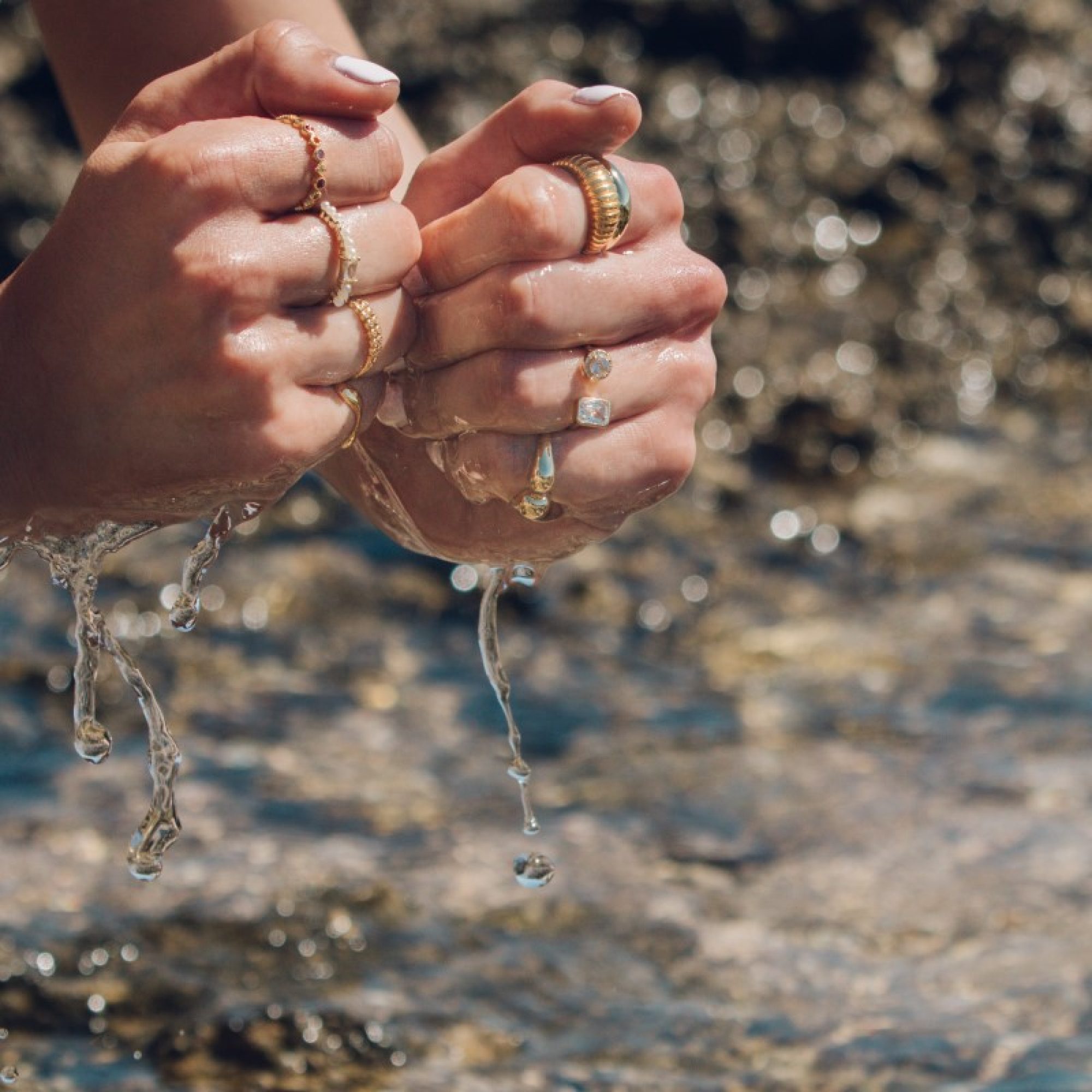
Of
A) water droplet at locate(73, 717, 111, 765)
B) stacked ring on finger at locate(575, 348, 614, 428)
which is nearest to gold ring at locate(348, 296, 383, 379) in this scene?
stacked ring on finger at locate(575, 348, 614, 428)

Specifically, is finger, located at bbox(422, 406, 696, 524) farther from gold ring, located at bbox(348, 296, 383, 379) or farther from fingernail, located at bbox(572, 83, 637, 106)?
fingernail, located at bbox(572, 83, 637, 106)

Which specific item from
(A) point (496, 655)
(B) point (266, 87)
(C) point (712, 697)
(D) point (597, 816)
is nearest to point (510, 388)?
(B) point (266, 87)

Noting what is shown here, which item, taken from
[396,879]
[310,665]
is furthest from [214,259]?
[310,665]

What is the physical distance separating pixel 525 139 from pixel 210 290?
0.43m

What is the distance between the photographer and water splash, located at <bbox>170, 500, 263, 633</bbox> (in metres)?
2.05

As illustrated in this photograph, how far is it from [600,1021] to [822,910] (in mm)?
566

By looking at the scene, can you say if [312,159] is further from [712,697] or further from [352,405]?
[712,697]

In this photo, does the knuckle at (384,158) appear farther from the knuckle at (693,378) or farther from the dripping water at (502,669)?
the dripping water at (502,669)

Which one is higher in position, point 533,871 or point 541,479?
point 541,479

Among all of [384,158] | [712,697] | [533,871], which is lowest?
[712,697]

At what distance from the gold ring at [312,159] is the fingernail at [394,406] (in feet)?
0.96

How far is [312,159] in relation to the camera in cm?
181

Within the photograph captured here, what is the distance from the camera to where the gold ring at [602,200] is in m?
1.93

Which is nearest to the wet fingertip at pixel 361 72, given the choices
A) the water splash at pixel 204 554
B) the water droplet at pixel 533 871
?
the water splash at pixel 204 554
